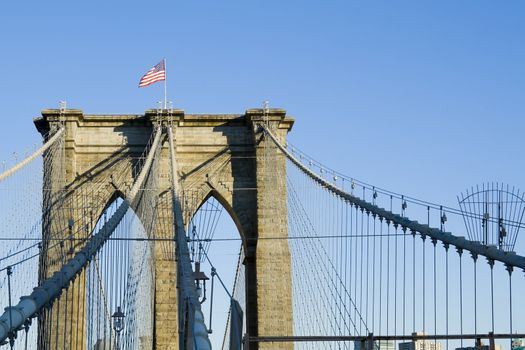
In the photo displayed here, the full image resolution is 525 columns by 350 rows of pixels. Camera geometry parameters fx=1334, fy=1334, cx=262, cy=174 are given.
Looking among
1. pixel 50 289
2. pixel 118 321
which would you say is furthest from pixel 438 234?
pixel 50 289

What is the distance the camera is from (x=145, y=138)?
127 feet

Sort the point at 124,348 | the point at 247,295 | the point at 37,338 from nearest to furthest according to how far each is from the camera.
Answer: the point at 37,338 < the point at 124,348 < the point at 247,295

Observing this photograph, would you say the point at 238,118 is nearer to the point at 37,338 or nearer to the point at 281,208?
the point at 281,208

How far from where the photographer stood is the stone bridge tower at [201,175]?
36.6 m

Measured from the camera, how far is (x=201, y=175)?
3831 centimetres

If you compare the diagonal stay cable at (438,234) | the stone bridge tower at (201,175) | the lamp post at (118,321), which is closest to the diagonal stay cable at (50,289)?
the lamp post at (118,321)

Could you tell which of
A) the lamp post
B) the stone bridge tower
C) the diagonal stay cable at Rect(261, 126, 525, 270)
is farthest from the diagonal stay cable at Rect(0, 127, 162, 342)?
the stone bridge tower

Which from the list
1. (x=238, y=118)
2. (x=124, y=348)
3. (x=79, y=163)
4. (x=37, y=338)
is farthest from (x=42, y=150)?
(x=37, y=338)

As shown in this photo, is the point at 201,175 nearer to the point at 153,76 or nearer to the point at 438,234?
the point at 153,76

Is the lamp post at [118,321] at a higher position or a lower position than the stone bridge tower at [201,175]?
lower

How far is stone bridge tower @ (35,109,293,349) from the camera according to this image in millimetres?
36600

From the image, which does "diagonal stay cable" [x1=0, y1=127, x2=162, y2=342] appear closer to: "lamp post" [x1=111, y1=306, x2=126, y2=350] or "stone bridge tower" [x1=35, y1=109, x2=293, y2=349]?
"lamp post" [x1=111, y1=306, x2=126, y2=350]

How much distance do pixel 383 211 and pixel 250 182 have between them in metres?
14.1

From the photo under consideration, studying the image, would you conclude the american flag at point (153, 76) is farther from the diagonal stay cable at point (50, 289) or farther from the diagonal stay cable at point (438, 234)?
the diagonal stay cable at point (50, 289)
